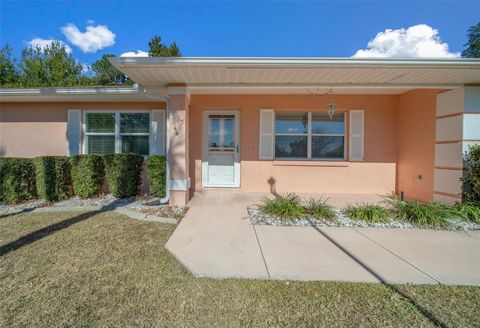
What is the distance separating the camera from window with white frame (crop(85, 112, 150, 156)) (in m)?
7.05

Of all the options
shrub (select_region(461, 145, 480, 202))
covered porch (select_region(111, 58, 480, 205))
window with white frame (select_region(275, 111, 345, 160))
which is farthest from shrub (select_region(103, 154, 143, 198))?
shrub (select_region(461, 145, 480, 202))

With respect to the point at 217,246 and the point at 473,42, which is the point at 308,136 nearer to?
the point at 217,246

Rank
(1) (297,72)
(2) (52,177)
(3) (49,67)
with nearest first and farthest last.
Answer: (1) (297,72)
(2) (52,177)
(3) (49,67)

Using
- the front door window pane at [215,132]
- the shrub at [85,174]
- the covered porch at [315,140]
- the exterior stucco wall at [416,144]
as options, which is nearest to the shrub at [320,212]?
the covered porch at [315,140]

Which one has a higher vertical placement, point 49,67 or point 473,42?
point 473,42

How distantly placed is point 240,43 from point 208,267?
413 inches

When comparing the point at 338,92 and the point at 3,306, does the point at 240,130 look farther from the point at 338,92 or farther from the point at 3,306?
the point at 3,306

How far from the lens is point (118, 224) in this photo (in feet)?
13.5

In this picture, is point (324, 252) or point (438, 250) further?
point (438, 250)

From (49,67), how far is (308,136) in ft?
78.6

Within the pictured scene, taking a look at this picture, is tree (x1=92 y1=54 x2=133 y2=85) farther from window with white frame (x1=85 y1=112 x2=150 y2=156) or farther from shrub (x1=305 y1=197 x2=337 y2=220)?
shrub (x1=305 y1=197 x2=337 y2=220)

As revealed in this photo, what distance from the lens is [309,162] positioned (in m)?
6.77

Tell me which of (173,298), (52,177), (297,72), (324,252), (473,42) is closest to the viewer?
(173,298)

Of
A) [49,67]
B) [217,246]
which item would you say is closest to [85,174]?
[217,246]
